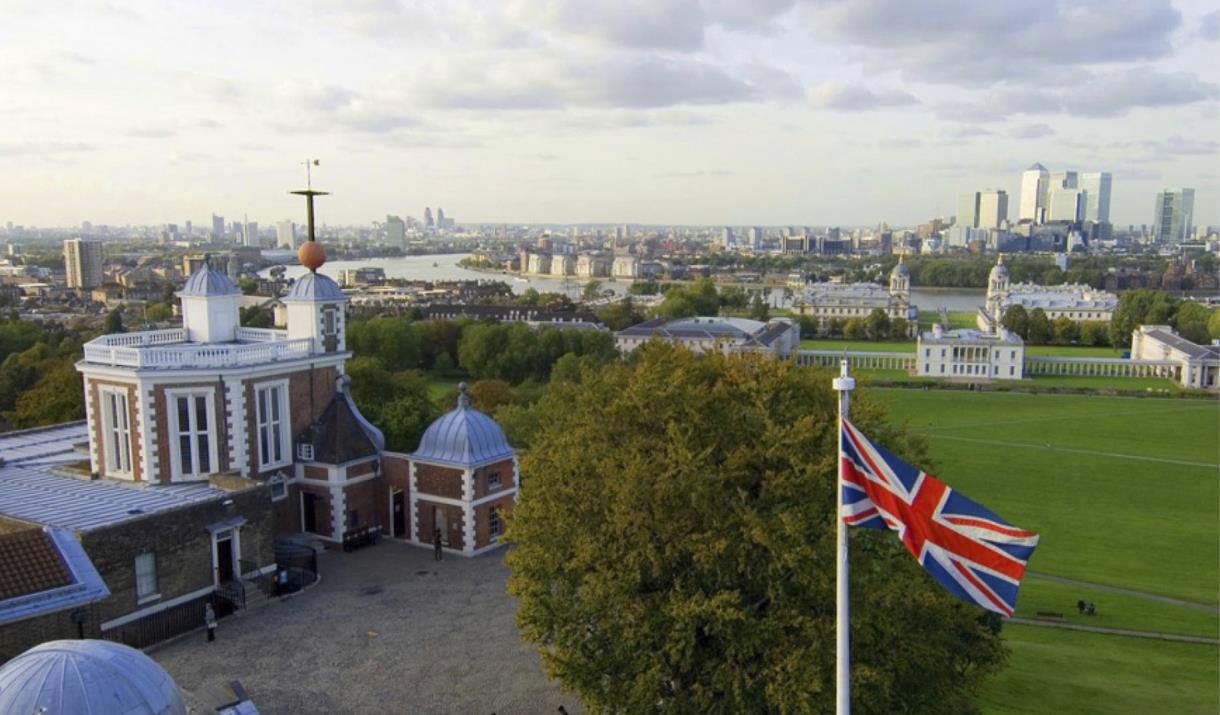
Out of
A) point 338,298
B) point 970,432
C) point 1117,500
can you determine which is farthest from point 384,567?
point 970,432

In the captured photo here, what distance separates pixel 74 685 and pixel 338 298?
79.1 ft

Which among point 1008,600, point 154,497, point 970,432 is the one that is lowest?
point 970,432

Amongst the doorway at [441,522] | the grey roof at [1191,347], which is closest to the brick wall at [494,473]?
the doorway at [441,522]

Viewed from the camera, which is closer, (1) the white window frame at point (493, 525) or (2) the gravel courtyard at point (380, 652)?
(2) the gravel courtyard at point (380, 652)

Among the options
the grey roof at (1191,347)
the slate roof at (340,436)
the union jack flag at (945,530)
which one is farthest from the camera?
the grey roof at (1191,347)

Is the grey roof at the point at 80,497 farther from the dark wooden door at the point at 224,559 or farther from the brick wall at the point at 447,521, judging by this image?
the brick wall at the point at 447,521

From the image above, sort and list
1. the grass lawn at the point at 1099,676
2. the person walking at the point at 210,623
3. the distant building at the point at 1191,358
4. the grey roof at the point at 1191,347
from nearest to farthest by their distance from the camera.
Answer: the grass lawn at the point at 1099,676, the person walking at the point at 210,623, the distant building at the point at 1191,358, the grey roof at the point at 1191,347

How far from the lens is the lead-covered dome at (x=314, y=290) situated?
35812 mm

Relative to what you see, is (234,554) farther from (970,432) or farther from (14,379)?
(970,432)

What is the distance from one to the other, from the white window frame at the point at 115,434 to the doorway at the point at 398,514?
8879mm

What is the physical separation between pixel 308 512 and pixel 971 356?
101 meters

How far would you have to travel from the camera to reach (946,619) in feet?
60.1

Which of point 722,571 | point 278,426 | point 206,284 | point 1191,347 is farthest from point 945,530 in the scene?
point 1191,347

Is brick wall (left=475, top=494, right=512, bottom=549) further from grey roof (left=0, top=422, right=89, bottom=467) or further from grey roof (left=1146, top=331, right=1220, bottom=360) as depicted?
grey roof (left=1146, top=331, right=1220, bottom=360)
